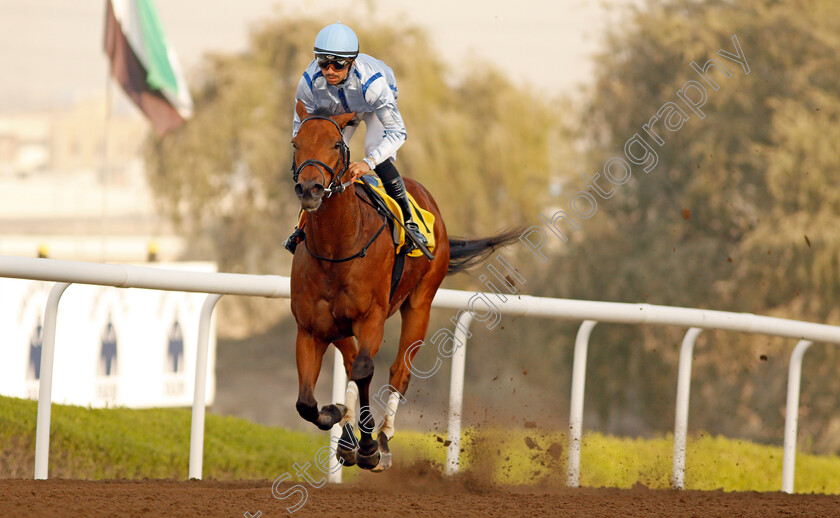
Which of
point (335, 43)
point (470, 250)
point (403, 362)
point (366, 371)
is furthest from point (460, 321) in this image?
point (335, 43)

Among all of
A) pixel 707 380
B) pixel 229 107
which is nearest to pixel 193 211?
pixel 229 107

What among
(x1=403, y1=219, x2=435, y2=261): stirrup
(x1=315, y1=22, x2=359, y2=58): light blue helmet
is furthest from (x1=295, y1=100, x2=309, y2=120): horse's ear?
(x1=403, y1=219, x2=435, y2=261): stirrup

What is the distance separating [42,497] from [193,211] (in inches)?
803

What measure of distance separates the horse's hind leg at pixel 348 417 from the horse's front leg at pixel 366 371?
4 cm

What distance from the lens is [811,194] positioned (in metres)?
15.7

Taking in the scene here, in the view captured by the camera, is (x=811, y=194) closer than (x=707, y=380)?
Yes

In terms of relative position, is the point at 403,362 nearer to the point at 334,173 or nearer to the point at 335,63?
the point at 334,173

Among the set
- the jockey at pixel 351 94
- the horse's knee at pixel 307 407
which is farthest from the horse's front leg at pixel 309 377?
the jockey at pixel 351 94

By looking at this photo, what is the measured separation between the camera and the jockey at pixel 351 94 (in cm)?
420

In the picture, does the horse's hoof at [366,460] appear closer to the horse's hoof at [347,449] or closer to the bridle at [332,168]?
the horse's hoof at [347,449]

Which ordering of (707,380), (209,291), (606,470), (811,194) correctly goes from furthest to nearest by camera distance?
(707,380) < (811,194) < (606,470) < (209,291)

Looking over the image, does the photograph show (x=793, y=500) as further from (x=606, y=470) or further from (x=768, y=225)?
(x=768, y=225)

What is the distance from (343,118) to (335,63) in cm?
24

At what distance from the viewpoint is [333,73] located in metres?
4.28
